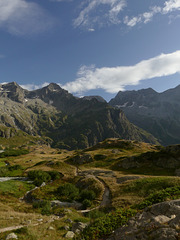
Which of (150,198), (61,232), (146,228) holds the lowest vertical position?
(61,232)

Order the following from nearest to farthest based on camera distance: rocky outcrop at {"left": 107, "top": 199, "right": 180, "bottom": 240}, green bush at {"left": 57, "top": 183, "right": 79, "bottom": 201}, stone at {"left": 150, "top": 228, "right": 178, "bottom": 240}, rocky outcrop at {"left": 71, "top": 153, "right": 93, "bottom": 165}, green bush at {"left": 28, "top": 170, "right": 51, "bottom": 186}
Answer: stone at {"left": 150, "top": 228, "right": 178, "bottom": 240}
rocky outcrop at {"left": 107, "top": 199, "right": 180, "bottom": 240}
green bush at {"left": 57, "top": 183, "right": 79, "bottom": 201}
green bush at {"left": 28, "top": 170, "right": 51, "bottom": 186}
rocky outcrop at {"left": 71, "top": 153, "right": 93, "bottom": 165}

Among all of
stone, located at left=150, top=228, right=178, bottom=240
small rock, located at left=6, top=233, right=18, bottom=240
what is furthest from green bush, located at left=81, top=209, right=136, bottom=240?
small rock, located at left=6, top=233, right=18, bottom=240

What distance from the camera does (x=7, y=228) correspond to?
64.2ft

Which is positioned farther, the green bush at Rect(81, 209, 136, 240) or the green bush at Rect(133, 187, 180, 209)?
the green bush at Rect(133, 187, 180, 209)

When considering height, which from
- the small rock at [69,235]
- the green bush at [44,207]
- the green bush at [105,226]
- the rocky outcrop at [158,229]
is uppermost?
the rocky outcrop at [158,229]

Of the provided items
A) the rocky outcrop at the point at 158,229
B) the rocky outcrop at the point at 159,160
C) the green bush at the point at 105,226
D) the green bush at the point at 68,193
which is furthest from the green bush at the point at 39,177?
the rocky outcrop at the point at 158,229

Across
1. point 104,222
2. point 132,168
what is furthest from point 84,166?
point 104,222

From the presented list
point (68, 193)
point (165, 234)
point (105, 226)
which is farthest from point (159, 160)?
point (165, 234)

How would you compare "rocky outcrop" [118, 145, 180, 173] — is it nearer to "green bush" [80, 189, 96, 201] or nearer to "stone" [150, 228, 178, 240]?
"green bush" [80, 189, 96, 201]

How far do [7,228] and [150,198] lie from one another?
782 inches

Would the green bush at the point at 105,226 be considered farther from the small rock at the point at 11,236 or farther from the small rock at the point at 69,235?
the small rock at the point at 11,236

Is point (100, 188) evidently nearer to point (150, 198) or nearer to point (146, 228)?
point (150, 198)

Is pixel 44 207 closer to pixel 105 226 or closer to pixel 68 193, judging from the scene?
pixel 68 193

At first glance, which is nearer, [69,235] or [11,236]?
[11,236]
